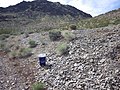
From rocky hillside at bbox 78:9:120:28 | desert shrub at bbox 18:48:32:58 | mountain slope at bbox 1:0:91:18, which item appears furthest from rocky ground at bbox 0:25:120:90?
mountain slope at bbox 1:0:91:18

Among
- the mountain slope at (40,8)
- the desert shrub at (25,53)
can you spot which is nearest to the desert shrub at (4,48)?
the desert shrub at (25,53)

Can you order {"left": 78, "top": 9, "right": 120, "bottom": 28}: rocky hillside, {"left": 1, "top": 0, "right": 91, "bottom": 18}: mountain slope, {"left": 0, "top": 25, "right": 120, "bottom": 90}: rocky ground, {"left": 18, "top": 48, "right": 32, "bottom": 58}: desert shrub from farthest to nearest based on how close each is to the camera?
{"left": 1, "top": 0, "right": 91, "bottom": 18}: mountain slope, {"left": 78, "top": 9, "right": 120, "bottom": 28}: rocky hillside, {"left": 18, "top": 48, "right": 32, "bottom": 58}: desert shrub, {"left": 0, "top": 25, "right": 120, "bottom": 90}: rocky ground

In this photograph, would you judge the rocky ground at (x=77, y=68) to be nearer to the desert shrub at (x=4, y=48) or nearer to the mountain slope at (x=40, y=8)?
the desert shrub at (x=4, y=48)

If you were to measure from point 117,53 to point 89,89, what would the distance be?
9.20 feet

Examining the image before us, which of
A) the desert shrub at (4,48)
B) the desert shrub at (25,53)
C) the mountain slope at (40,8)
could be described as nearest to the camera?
the desert shrub at (25,53)

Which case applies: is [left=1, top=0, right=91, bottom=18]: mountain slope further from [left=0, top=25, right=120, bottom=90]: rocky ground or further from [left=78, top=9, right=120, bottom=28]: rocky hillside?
[left=0, top=25, right=120, bottom=90]: rocky ground

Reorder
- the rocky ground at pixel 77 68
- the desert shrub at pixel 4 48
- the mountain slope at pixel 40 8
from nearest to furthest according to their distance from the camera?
the rocky ground at pixel 77 68
the desert shrub at pixel 4 48
the mountain slope at pixel 40 8

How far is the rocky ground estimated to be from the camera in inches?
419

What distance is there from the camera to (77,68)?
12016 mm

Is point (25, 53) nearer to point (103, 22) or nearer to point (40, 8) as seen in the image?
point (103, 22)

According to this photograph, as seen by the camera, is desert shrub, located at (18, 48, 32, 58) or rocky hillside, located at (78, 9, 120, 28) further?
rocky hillside, located at (78, 9, 120, 28)

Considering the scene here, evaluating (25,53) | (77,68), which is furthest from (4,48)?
(77,68)

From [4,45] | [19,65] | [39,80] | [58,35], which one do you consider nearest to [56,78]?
[39,80]

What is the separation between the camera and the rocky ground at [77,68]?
1063cm
